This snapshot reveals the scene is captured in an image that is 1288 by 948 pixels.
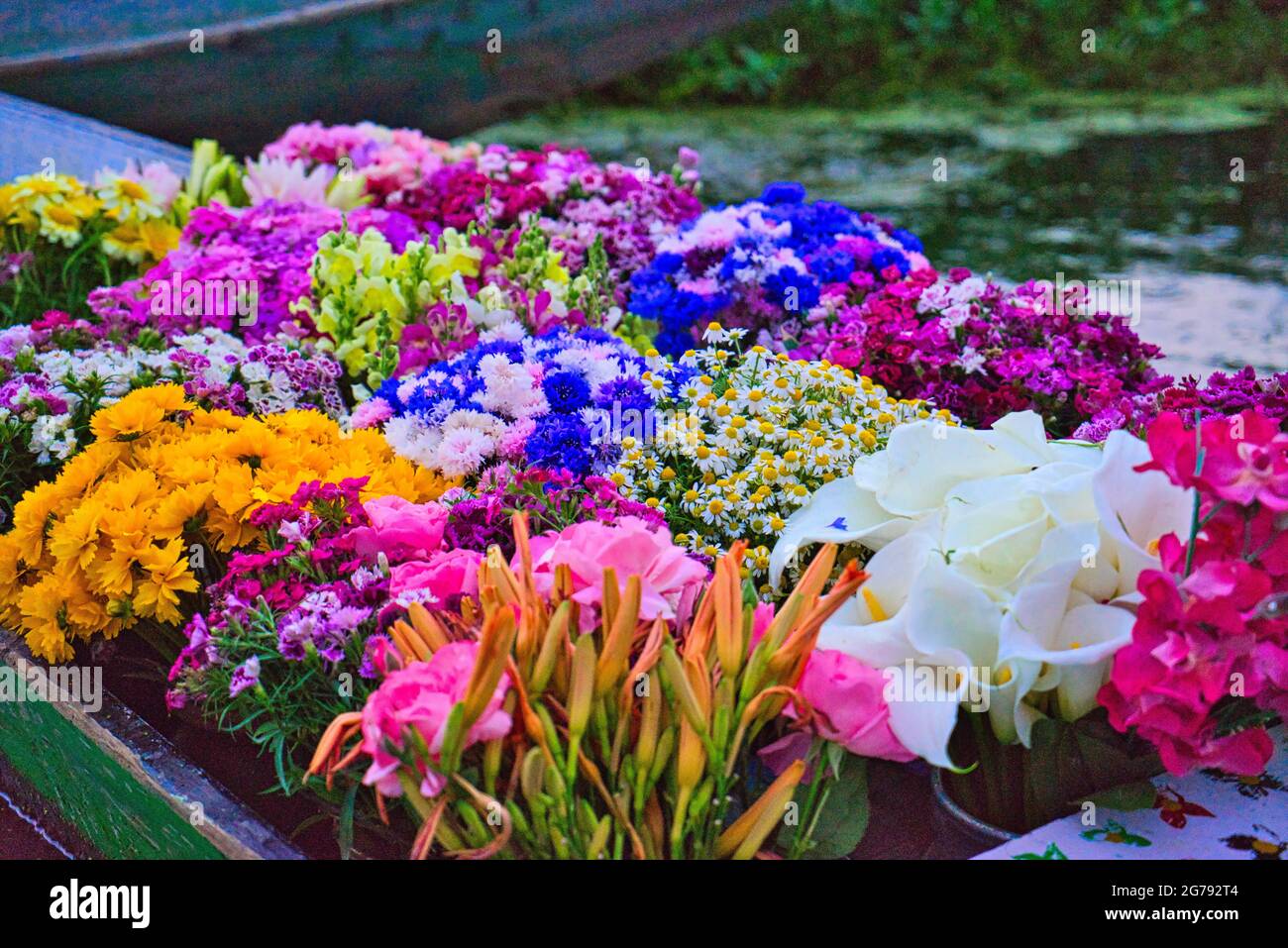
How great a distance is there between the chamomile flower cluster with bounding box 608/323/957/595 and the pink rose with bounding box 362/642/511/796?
597 millimetres

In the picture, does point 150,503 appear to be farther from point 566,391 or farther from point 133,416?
point 566,391

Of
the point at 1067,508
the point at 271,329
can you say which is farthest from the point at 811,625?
→ the point at 271,329

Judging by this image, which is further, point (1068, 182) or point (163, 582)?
point (1068, 182)

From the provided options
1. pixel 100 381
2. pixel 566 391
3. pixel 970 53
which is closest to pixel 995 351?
pixel 566 391

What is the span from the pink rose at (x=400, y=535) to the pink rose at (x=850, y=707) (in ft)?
1.89

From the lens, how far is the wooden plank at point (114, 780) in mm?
1741

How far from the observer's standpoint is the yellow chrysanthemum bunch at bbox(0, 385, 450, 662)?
200 cm

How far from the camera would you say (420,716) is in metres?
1.40

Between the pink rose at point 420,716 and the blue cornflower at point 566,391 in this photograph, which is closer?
the pink rose at point 420,716

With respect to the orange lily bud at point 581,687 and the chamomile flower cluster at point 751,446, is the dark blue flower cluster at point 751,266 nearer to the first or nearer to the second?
the chamomile flower cluster at point 751,446

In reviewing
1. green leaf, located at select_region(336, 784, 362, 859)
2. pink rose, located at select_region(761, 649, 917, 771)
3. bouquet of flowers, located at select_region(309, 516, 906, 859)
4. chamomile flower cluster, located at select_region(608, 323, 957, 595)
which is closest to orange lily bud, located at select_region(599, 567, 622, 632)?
bouquet of flowers, located at select_region(309, 516, 906, 859)

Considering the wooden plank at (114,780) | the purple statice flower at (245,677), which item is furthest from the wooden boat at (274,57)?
the purple statice flower at (245,677)

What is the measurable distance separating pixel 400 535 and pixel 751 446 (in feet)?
1.87

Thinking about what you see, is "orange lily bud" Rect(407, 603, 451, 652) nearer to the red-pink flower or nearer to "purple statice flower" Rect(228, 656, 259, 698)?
"purple statice flower" Rect(228, 656, 259, 698)
